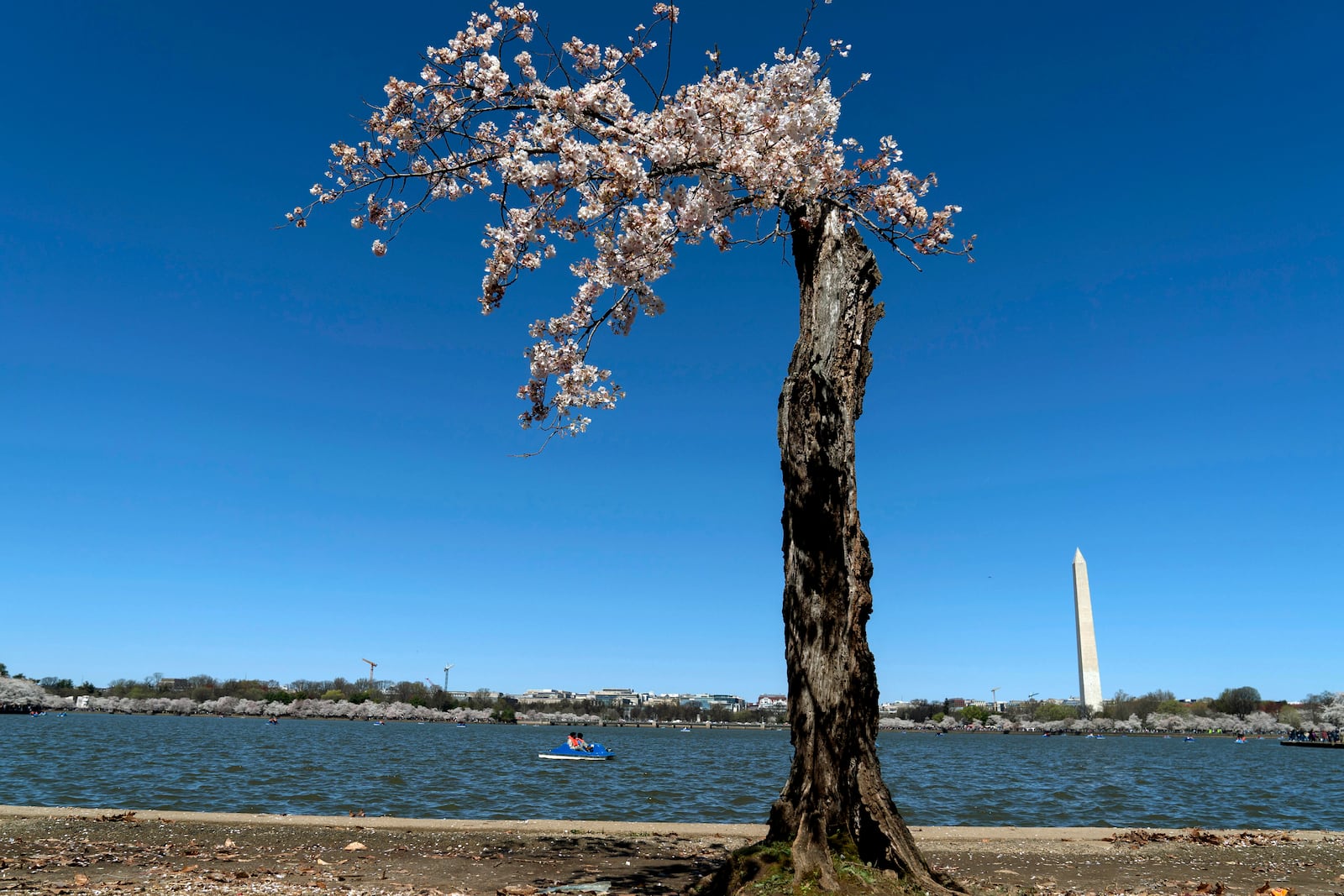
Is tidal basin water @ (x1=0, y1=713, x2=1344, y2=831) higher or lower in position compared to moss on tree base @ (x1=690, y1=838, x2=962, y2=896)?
lower

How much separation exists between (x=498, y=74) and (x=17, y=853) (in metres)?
11.9

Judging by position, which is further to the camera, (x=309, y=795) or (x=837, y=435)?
(x=309, y=795)

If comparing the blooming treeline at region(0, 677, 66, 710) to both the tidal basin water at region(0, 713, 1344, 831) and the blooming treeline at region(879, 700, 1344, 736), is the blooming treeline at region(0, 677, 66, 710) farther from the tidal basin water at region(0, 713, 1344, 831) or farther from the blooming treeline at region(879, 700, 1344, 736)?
the blooming treeline at region(879, 700, 1344, 736)

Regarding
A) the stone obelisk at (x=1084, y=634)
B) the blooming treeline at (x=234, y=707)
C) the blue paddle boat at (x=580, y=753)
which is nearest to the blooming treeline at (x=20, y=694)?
the blooming treeline at (x=234, y=707)

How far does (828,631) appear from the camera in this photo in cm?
765

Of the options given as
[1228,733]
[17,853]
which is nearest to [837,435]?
[17,853]

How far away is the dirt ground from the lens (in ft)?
32.4

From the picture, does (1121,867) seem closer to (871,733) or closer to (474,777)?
(871,733)

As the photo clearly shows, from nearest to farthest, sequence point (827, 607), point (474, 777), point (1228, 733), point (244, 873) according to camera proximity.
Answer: point (827, 607), point (244, 873), point (474, 777), point (1228, 733)

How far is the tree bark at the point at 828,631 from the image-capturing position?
761 centimetres

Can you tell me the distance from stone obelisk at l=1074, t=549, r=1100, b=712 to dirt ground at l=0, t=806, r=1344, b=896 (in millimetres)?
85398

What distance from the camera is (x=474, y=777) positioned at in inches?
1447

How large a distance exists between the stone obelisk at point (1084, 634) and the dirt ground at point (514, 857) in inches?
3362

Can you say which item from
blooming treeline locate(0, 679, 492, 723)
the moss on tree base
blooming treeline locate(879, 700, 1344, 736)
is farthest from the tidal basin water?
blooming treeline locate(0, 679, 492, 723)
